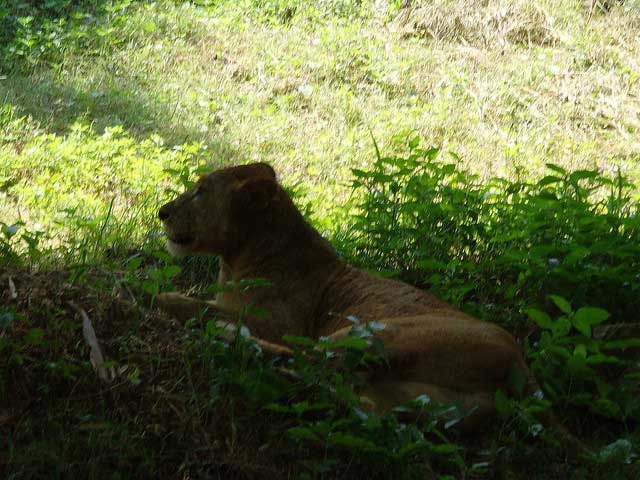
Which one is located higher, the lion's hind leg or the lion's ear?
the lion's ear

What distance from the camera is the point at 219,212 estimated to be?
6.29m

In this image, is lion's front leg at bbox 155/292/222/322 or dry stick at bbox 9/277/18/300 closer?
dry stick at bbox 9/277/18/300

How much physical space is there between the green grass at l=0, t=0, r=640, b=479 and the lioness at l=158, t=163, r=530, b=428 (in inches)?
8.6

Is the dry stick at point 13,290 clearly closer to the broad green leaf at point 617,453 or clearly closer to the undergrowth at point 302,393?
the undergrowth at point 302,393

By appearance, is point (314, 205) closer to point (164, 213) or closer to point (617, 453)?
point (164, 213)

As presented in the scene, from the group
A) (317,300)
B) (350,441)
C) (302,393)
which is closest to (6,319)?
(302,393)

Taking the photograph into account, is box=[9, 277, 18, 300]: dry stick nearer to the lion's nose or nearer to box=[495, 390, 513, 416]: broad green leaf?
the lion's nose

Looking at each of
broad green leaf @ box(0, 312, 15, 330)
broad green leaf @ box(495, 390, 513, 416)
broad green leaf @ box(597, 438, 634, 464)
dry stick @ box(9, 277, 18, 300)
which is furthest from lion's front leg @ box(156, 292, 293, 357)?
broad green leaf @ box(597, 438, 634, 464)

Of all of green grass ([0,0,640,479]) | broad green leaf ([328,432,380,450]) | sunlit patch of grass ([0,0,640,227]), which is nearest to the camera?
broad green leaf ([328,432,380,450])

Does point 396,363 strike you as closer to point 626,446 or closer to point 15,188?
point 626,446

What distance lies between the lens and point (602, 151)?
38.3ft

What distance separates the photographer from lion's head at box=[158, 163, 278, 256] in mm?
6258

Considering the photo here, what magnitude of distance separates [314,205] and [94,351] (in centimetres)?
A: 451

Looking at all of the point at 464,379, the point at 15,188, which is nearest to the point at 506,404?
the point at 464,379
